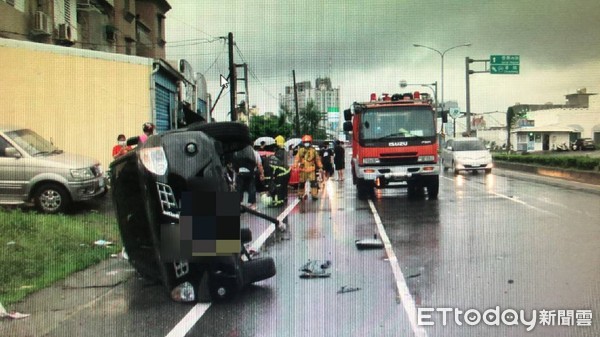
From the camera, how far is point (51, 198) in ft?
35.7

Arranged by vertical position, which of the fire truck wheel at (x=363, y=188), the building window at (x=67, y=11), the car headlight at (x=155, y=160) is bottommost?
the fire truck wheel at (x=363, y=188)

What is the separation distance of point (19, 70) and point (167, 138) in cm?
1090

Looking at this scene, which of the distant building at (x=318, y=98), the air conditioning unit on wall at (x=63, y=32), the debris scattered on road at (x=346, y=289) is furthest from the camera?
the distant building at (x=318, y=98)

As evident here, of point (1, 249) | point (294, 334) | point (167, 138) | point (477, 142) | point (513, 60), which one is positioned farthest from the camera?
point (513, 60)

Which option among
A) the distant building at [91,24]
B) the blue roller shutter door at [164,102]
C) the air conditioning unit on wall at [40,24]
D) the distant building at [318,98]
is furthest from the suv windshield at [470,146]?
the distant building at [318,98]

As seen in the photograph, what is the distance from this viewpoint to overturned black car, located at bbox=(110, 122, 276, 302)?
16.2ft

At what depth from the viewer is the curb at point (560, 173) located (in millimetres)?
19844

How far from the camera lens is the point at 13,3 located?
15828 mm

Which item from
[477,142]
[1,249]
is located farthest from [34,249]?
[477,142]

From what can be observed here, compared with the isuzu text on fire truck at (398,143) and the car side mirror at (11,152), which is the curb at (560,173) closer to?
the isuzu text on fire truck at (398,143)

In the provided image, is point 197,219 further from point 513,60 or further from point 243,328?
point 513,60

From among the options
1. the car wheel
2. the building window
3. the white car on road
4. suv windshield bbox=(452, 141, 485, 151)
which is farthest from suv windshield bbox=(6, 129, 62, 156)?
suv windshield bbox=(452, 141, 485, 151)

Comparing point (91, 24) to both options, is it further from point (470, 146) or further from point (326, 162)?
point (470, 146)

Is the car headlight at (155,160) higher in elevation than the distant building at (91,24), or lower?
lower
